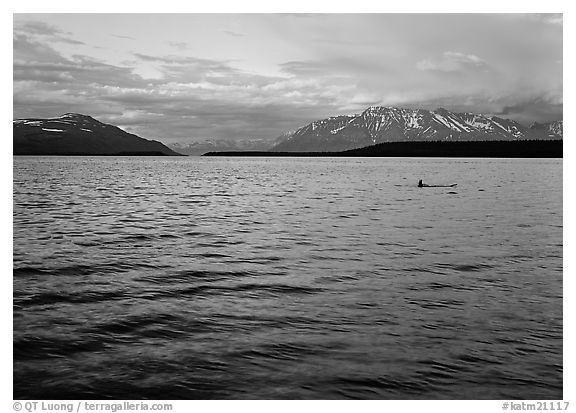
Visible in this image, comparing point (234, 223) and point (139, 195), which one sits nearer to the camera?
point (234, 223)

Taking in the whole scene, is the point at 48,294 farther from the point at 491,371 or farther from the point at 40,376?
the point at 491,371

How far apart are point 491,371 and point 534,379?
729 millimetres

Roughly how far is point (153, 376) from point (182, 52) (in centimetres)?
987

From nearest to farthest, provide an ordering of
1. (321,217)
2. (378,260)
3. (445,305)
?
1. (445,305)
2. (378,260)
3. (321,217)

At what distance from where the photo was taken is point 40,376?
9.49 m

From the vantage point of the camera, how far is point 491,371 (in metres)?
9.87

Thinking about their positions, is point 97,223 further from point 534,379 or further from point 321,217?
point 534,379
